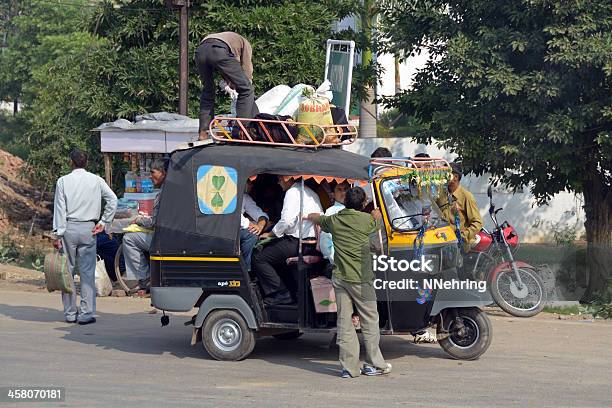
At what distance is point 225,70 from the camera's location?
34.9 feet

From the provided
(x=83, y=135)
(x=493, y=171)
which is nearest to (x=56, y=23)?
(x=83, y=135)

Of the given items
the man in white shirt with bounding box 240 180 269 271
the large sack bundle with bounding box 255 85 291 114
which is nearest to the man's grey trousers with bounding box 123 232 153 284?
the man in white shirt with bounding box 240 180 269 271

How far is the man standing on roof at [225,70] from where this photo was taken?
10562 mm

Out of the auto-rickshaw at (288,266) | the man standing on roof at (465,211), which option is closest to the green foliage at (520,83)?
the man standing on roof at (465,211)

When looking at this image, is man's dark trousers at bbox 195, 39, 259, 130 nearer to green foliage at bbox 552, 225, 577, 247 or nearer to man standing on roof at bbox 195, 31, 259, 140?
man standing on roof at bbox 195, 31, 259, 140

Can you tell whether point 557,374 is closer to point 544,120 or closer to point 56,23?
point 544,120

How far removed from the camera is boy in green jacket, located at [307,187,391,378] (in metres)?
9.01

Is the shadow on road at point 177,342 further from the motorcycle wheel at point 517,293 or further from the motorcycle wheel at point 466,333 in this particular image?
the motorcycle wheel at point 517,293

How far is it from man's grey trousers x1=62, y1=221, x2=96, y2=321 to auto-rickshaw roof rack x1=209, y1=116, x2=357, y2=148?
2811 millimetres

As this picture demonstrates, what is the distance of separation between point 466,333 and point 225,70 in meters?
3.71

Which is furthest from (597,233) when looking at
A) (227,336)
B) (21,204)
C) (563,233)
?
(21,204)

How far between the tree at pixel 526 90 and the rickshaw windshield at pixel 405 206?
167 inches

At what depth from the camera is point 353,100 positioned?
61.2ft

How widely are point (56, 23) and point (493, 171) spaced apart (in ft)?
91.4
